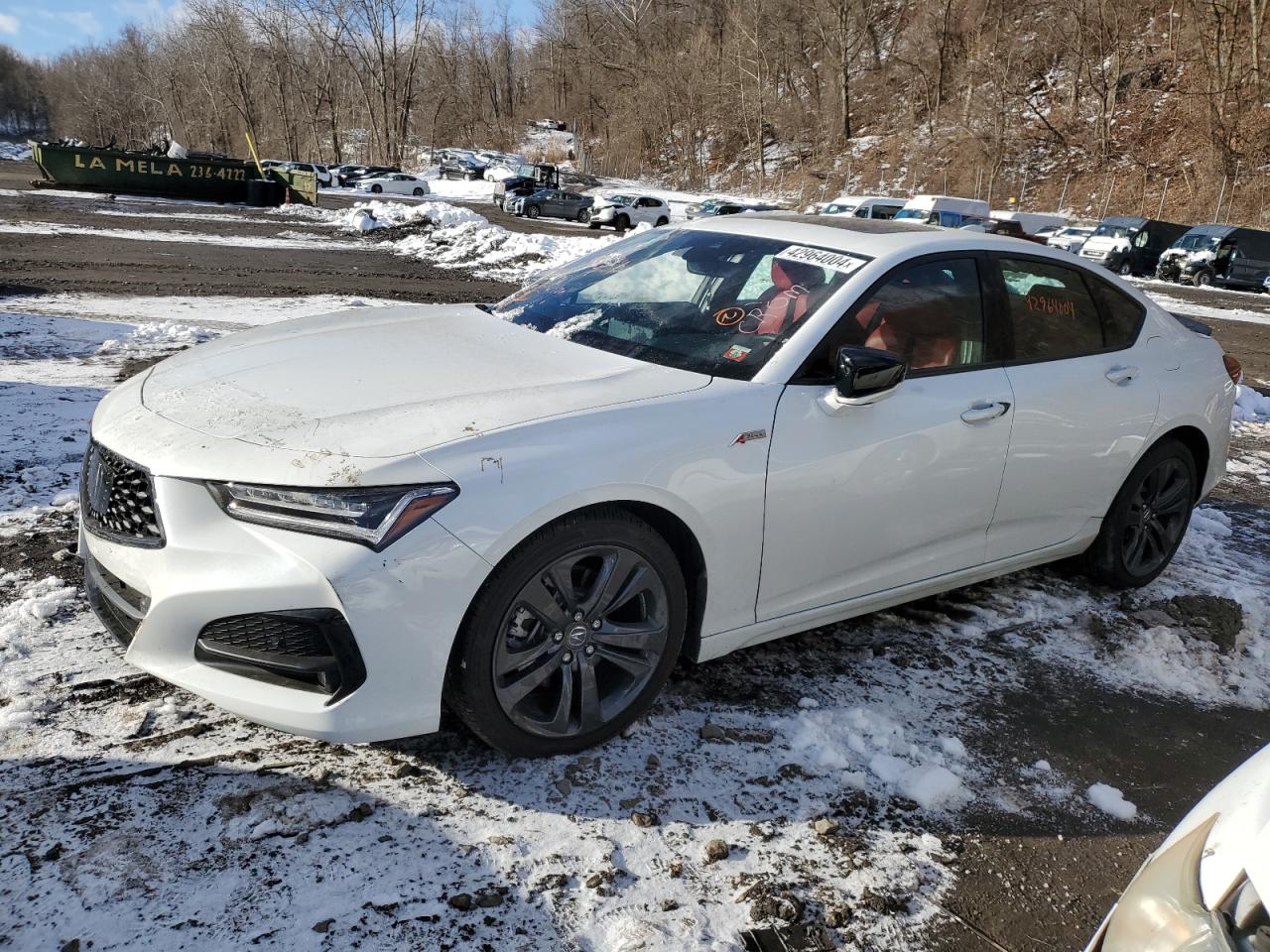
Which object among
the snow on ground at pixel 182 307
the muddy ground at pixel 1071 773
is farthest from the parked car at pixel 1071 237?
the muddy ground at pixel 1071 773

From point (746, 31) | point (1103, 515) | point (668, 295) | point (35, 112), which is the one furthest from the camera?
point (35, 112)

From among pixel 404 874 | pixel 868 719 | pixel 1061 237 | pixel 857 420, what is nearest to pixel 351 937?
pixel 404 874

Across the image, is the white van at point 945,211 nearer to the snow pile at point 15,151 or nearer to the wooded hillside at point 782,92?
the wooded hillside at point 782,92

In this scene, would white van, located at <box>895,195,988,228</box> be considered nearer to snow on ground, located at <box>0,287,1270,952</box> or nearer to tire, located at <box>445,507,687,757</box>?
snow on ground, located at <box>0,287,1270,952</box>

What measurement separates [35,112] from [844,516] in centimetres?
17173

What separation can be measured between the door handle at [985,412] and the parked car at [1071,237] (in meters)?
32.0

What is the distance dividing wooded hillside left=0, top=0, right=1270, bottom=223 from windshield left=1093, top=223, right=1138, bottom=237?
11.9 m

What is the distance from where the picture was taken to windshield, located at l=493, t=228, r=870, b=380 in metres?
3.36

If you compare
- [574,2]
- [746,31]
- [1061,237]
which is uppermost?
[574,2]

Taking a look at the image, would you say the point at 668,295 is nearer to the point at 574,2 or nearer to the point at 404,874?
the point at 404,874

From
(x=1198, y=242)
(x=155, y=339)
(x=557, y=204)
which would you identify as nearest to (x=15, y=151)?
(x=557, y=204)

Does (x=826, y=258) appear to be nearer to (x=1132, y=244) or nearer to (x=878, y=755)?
(x=878, y=755)

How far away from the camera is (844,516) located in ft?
10.9

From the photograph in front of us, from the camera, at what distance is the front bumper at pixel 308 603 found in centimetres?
243
